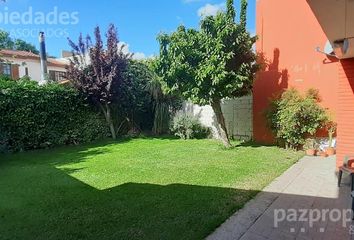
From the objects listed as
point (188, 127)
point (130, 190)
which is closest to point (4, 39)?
point (188, 127)

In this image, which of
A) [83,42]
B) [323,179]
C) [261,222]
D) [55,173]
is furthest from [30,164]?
[323,179]

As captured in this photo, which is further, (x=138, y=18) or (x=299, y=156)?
(x=138, y=18)

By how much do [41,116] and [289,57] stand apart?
10630mm

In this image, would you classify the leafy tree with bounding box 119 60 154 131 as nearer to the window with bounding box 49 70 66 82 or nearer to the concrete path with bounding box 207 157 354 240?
the window with bounding box 49 70 66 82

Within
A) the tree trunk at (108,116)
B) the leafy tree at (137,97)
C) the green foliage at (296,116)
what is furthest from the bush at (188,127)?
the green foliage at (296,116)

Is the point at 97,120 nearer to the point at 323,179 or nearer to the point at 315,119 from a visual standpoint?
the point at 315,119

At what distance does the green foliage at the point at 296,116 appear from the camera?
428 inches

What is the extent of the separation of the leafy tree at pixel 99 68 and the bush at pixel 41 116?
69 cm

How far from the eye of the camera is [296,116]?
1088cm

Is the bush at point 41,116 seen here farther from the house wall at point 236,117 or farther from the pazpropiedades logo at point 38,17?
the house wall at point 236,117

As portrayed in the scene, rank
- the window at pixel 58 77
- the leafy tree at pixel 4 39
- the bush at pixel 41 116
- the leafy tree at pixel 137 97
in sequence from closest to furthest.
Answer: the bush at pixel 41 116, the window at pixel 58 77, the leafy tree at pixel 4 39, the leafy tree at pixel 137 97

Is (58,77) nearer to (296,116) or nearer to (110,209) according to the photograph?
(296,116)

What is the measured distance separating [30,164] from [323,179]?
345 inches

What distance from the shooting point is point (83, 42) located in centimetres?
1453
